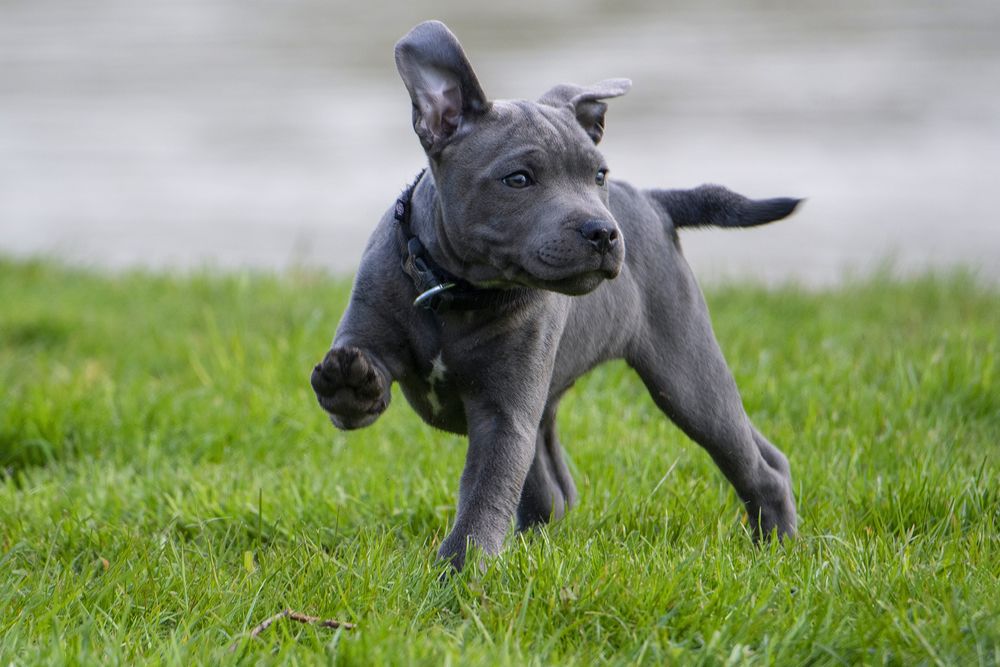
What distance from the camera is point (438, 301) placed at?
3.42 metres

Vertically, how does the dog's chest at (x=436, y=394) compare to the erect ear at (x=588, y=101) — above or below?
below

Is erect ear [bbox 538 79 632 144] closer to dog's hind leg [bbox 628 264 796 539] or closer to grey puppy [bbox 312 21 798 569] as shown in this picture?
grey puppy [bbox 312 21 798 569]

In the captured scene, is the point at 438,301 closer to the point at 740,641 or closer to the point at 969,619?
the point at 740,641

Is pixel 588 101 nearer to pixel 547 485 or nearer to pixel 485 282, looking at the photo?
pixel 485 282

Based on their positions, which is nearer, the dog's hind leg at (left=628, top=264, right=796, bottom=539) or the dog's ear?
the dog's ear

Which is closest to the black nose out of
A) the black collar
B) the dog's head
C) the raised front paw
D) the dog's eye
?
the dog's head

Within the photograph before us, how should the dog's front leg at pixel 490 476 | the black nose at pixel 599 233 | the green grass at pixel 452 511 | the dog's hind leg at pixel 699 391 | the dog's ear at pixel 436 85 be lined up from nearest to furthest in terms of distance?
the green grass at pixel 452 511
the black nose at pixel 599 233
the dog's front leg at pixel 490 476
the dog's ear at pixel 436 85
the dog's hind leg at pixel 699 391

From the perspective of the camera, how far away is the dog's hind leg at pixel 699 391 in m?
3.93

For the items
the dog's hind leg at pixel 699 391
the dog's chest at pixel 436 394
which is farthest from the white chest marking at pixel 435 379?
the dog's hind leg at pixel 699 391

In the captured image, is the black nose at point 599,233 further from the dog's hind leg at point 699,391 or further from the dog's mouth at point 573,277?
the dog's hind leg at point 699,391

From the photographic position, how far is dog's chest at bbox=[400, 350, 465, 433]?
347cm

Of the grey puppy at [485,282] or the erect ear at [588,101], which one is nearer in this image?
the grey puppy at [485,282]

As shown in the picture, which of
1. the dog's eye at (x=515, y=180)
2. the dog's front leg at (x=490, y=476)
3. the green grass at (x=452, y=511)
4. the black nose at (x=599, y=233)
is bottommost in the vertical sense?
the green grass at (x=452, y=511)

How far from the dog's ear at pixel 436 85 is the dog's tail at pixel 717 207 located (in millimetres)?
921
